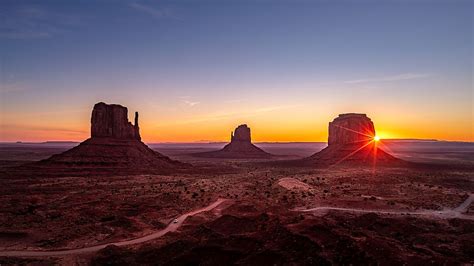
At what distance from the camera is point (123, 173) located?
2852 inches

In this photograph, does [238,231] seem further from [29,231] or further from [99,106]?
[99,106]

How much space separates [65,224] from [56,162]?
46119 mm

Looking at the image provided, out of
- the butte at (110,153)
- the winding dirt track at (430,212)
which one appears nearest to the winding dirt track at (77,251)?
the winding dirt track at (430,212)

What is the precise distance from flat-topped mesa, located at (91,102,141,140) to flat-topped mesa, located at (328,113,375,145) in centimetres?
6789

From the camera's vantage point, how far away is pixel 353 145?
106312mm

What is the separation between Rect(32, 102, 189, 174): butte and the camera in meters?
73.2

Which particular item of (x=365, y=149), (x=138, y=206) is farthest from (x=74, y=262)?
(x=365, y=149)

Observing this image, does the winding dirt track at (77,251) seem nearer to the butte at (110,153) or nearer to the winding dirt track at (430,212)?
the winding dirt track at (430,212)

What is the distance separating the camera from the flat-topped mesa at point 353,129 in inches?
4220

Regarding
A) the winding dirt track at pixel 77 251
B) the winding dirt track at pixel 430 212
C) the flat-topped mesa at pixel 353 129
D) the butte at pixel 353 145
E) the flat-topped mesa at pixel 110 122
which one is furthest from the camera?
the flat-topped mesa at pixel 353 129

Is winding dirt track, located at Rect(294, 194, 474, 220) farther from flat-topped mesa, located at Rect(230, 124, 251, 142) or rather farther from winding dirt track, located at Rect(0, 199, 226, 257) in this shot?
flat-topped mesa, located at Rect(230, 124, 251, 142)

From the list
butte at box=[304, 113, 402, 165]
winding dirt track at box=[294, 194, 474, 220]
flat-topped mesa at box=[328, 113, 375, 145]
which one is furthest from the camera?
flat-topped mesa at box=[328, 113, 375, 145]

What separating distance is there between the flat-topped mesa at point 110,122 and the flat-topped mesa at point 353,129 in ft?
223

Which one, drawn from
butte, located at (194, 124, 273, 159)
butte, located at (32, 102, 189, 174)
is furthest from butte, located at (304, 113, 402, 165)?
butte, located at (194, 124, 273, 159)
